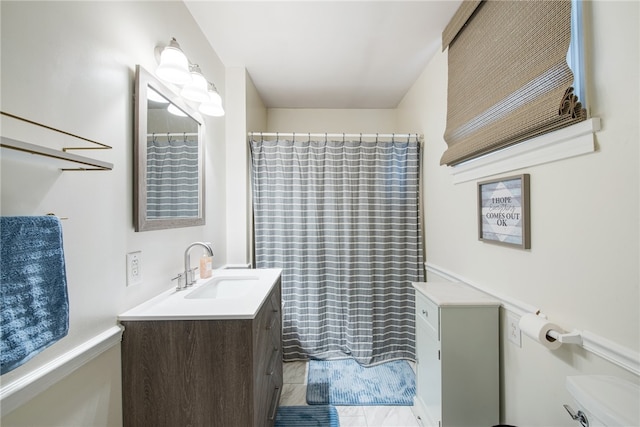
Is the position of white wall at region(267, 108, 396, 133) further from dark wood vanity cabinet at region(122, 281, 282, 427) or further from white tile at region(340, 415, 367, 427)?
white tile at region(340, 415, 367, 427)

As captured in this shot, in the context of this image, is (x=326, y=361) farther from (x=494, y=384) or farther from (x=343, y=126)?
(x=343, y=126)

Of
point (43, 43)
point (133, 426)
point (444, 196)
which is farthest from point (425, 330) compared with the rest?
point (43, 43)

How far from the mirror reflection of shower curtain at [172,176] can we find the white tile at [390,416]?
1.75 metres

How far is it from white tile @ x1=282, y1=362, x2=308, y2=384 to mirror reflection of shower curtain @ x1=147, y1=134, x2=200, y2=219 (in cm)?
151

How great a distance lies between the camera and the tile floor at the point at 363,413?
1655 mm

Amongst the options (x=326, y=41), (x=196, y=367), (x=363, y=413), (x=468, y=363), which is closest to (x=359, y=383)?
(x=363, y=413)

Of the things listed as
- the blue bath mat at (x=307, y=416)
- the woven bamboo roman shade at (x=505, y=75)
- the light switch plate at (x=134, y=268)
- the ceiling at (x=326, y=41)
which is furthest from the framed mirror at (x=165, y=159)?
the woven bamboo roman shade at (x=505, y=75)

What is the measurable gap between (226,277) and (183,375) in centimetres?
→ 69

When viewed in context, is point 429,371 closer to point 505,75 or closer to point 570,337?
point 570,337

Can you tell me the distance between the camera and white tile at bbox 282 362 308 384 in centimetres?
207

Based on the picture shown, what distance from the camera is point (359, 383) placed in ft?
6.64

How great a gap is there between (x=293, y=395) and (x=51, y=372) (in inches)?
62.3

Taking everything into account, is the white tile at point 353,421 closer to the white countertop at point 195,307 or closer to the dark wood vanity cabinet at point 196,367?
the dark wood vanity cabinet at point 196,367

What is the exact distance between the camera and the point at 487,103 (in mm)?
1393
